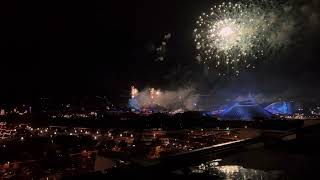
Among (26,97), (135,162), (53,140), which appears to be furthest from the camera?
(26,97)

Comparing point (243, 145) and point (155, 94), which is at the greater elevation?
point (155, 94)

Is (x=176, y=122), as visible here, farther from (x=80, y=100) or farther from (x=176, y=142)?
(x=80, y=100)

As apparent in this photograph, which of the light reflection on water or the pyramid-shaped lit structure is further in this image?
the pyramid-shaped lit structure

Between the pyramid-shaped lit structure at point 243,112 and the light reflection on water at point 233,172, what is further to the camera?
the pyramid-shaped lit structure at point 243,112

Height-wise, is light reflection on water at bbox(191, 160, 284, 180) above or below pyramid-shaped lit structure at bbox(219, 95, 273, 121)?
below

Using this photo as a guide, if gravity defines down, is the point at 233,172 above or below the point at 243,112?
below

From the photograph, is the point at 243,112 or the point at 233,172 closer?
the point at 233,172

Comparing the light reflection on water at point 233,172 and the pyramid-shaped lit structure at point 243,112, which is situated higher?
the pyramid-shaped lit structure at point 243,112

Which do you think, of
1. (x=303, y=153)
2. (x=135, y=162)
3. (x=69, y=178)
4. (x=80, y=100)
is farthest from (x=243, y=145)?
(x=80, y=100)
